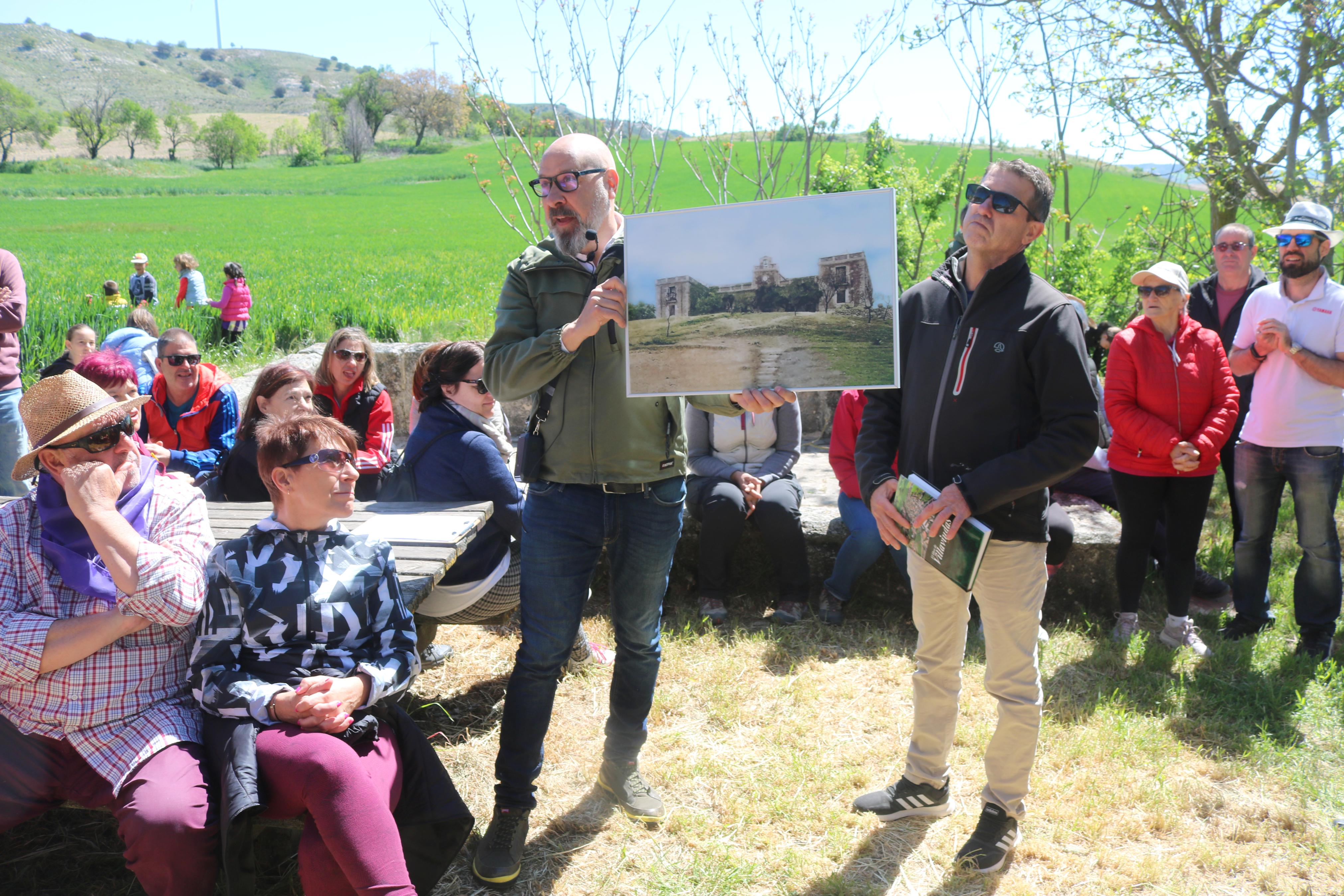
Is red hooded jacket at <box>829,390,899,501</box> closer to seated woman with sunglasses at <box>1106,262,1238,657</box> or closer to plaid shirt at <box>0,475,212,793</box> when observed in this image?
seated woman with sunglasses at <box>1106,262,1238,657</box>

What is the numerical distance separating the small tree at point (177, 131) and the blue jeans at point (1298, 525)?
99132 mm

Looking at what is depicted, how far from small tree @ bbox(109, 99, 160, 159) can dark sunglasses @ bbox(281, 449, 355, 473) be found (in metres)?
98.2

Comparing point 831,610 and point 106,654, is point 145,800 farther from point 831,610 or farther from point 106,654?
point 831,610

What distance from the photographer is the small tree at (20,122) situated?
225 feet

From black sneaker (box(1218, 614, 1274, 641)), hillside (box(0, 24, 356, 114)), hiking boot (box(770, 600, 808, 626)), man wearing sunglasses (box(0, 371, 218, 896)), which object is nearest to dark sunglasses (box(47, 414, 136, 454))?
man wearing sunglasses (box(0, 371, 218, 896))

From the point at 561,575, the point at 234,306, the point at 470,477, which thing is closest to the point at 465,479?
the point at 470,477

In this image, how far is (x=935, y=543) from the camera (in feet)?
8.06

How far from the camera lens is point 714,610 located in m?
4.54

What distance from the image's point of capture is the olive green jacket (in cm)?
245

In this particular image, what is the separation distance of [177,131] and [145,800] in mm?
108603

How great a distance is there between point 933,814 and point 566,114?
6.18 m

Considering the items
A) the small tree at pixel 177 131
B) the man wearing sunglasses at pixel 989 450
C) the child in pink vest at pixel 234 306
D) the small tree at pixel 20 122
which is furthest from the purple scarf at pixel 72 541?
the small tree at pixel 177 131

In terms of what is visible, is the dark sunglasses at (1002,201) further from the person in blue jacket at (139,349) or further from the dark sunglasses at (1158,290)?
the person in blue jacket at (139,349)

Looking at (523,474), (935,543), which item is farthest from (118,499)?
(935,543)
